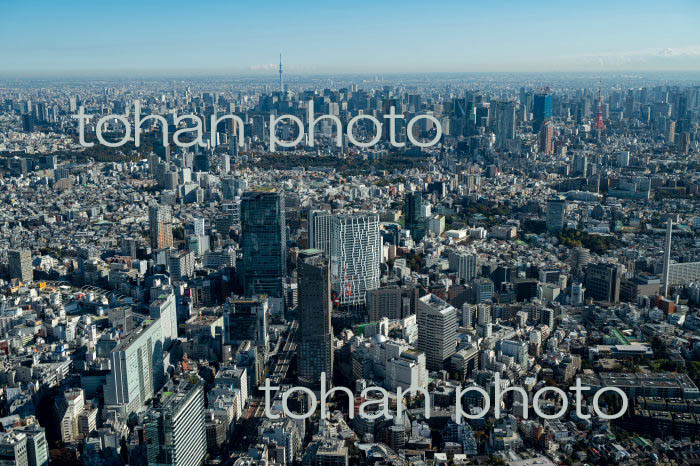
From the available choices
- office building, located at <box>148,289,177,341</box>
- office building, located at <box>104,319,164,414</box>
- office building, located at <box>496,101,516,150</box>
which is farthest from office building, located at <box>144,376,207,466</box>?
office building, located at <box>496,101,516,150</box>

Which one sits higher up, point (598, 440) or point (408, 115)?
point (408, 115)

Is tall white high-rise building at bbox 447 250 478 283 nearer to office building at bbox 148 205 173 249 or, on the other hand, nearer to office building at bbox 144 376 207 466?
office building at bbox 148 205 173 249

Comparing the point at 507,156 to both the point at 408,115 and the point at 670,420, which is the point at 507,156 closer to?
the point at 408,115

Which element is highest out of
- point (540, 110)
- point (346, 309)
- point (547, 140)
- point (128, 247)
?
point (540, 110)

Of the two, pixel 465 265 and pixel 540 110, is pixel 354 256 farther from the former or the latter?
pixel 540 110

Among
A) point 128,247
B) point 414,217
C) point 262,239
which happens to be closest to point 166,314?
point 262,239

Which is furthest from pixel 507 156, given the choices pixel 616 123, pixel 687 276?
pixel 687 276
